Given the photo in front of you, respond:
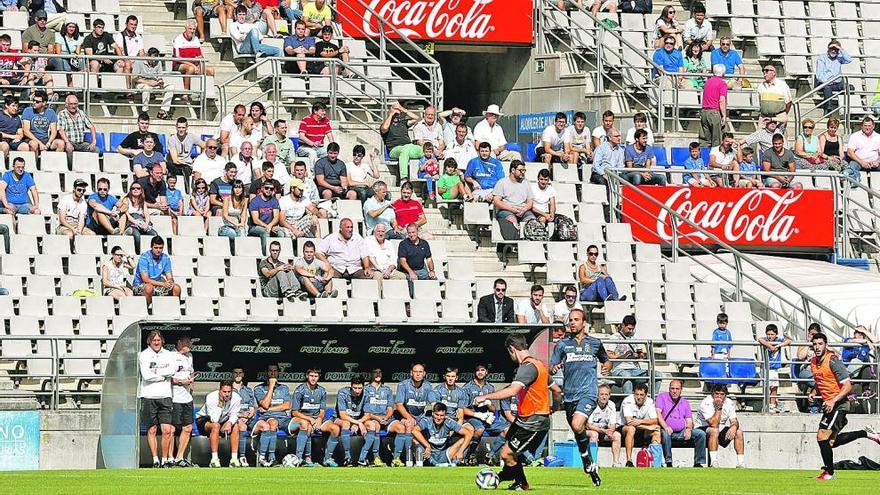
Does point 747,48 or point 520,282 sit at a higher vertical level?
point 747,48

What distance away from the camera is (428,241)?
28594mm

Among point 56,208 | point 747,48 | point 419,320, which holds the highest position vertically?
point 747,48

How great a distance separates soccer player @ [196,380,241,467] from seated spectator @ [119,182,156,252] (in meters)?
3.39

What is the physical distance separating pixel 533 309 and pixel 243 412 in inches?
184

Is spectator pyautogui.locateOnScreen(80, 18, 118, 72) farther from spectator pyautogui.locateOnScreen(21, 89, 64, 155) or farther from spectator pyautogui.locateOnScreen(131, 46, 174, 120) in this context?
spectator pyautogui.locateOnScreen(21, 89, 64, 155)

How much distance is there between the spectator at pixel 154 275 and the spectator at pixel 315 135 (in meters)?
4.22

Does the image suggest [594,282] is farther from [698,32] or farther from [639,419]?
[698,32]

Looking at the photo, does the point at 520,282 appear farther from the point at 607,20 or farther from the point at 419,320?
the point at 607,20

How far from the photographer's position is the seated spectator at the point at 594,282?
2827 cm

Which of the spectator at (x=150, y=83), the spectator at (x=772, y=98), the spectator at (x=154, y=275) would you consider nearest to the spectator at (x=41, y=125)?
the spectator at (x=150, y=83)

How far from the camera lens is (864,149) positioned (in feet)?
111

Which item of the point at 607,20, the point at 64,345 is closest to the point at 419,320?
the point at 64,345

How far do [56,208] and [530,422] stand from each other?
1073 centimetres

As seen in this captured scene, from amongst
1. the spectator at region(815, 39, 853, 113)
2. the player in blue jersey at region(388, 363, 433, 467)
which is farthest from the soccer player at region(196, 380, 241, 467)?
the spectator at region(815, 39, 853, 113)
